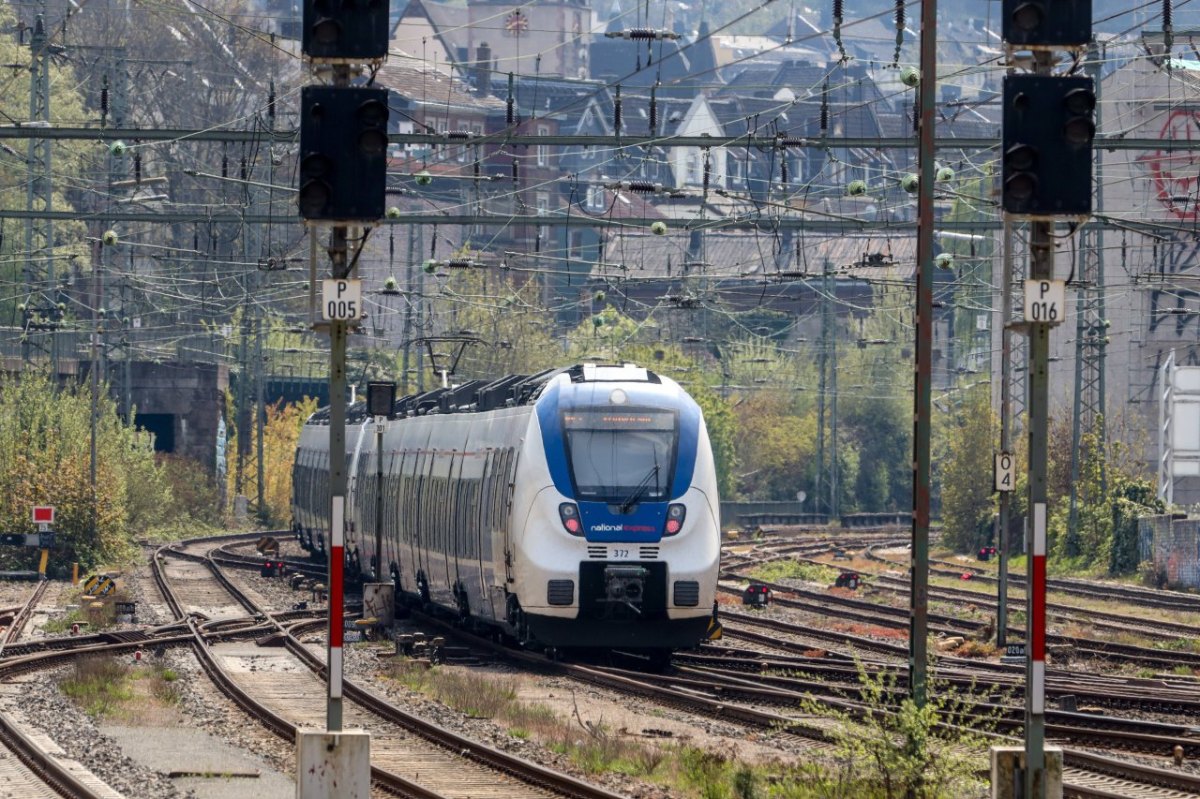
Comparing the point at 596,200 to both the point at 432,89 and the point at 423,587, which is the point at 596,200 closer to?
the point at 432,89

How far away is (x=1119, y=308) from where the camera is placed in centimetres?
6675

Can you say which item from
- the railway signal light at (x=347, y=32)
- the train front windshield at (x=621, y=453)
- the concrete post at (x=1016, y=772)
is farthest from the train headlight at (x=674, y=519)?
the railway signal light at (x=347, y=32)

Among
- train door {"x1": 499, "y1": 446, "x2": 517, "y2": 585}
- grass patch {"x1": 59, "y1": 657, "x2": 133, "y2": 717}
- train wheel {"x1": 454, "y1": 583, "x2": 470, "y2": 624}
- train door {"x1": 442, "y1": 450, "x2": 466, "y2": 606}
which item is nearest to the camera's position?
grass patch {"x1": 59, "y1": 657, "x2": 133, "y2": 717}

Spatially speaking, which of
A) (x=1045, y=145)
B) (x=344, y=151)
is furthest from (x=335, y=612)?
(x=1045, y=145)

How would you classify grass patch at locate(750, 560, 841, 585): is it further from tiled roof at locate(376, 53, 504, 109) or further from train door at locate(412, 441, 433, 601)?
tiled roof at locate(376, 53, 504, 109)

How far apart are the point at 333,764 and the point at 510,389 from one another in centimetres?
1504

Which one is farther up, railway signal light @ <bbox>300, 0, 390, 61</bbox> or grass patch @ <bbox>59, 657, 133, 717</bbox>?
railway signal light @ <bbox>300, 0, 390, 61</bbox>

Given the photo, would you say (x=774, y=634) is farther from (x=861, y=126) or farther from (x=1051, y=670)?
(x=861, y=126)

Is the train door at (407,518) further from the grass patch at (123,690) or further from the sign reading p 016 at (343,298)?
the sign reading p 016 at (343,298)

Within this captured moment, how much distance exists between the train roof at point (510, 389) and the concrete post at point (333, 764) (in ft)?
40.8

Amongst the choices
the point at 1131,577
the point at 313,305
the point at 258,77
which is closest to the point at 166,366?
the point at 1131,577

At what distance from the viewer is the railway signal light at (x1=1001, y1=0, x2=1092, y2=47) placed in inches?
502

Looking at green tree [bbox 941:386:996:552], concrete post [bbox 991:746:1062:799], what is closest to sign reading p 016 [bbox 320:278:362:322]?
concrete post [bbox 991:746:1062:799]

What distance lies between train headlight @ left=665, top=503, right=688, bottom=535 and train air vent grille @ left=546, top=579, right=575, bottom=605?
126cm
